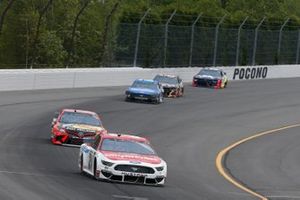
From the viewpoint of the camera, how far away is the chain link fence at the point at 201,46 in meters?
57.6

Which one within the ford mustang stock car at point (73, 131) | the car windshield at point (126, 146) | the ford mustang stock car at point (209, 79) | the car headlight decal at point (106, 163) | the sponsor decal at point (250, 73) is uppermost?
the car windshield at point (126, 146)

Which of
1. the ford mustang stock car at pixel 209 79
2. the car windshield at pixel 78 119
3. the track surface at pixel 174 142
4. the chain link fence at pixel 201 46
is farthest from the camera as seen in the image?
the chain link fence at pixel 201 46

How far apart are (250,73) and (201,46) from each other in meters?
5.68

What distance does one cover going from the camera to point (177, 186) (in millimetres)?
21062

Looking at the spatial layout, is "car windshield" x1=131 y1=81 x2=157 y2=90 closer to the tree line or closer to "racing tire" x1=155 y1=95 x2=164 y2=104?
"racing tire" x1=155 y1=95 x2=164 y2=104

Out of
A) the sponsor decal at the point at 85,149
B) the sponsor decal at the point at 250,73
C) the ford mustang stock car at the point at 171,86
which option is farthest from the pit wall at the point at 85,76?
the sponsor decal at the point at 85,149

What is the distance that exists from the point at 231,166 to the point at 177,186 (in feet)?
21.1

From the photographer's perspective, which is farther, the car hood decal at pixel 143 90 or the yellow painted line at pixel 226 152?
the car hood decal at pixel 143 90

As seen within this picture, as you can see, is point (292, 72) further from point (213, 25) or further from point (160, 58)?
point (160, 58)

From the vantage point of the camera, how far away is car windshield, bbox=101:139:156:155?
21.2 meters

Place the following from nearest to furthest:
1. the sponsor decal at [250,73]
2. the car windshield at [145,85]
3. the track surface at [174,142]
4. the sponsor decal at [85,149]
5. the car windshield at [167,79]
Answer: the track surface at [174,142]
the sponsor decal at [85,149]
the car windshield at [145,85]
the car windshield at [167,79]
the sponsor decal at [250,73]

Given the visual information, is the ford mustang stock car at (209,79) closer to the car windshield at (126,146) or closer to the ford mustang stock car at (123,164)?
the car windshield at (126,146)

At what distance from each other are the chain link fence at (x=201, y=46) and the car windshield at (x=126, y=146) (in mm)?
35240

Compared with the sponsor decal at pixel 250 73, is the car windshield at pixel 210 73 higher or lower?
higher
